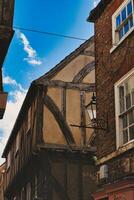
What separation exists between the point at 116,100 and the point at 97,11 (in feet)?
11.7

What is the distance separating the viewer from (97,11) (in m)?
12.9

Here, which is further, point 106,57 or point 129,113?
point 106,57

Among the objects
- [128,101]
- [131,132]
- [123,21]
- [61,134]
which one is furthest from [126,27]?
[61,134]

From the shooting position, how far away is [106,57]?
469 inches

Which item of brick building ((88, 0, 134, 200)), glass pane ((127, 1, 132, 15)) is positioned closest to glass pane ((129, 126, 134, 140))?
brick building ((88, 0, 134, 200))

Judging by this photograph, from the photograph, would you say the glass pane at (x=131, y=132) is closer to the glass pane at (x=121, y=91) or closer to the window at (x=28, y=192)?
the glass pane at (x=121, y=91)

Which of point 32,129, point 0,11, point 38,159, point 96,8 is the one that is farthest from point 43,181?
point 0,11

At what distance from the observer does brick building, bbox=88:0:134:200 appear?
383 inches

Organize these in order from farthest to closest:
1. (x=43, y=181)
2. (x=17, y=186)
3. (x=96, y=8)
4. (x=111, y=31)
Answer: (x=17, y=186) → (x=43, y=181) → (x=96, y=8) → (x=111, y=31)

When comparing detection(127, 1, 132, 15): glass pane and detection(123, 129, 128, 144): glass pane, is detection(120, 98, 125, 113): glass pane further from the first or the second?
detection(127, 1, 132, 15): glass pane

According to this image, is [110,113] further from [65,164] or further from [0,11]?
[65,164]

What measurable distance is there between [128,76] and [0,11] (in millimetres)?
3554

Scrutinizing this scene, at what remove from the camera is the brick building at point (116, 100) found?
9719 millimetres

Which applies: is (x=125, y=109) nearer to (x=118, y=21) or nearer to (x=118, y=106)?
(x=118, y=106)
